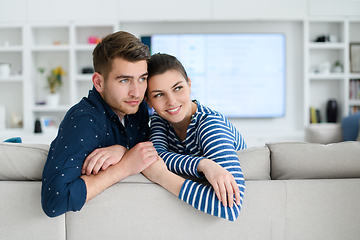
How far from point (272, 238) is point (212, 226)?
0.20 metres

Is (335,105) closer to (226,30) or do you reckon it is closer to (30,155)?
(226,30)

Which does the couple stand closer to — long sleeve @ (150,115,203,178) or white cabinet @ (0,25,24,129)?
long sleeve @ (150,115,203,178)

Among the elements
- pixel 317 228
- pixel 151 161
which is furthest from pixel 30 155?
pixel 317 228

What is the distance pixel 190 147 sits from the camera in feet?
4.14

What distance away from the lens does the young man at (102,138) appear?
90 centimetres

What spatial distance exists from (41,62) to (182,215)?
4176 millimetres

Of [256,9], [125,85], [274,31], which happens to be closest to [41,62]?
[256,9]

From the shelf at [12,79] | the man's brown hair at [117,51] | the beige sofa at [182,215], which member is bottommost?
the beige sofa at [182,215]

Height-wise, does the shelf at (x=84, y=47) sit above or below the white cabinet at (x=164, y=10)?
below

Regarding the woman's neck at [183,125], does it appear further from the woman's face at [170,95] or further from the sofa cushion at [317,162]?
the sofa cushion at [317,162]

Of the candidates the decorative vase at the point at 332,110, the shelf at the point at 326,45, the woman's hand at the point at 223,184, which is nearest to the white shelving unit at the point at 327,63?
the shelf at the point at 326,45

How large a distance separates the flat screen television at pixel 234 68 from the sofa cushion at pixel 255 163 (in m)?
3.24

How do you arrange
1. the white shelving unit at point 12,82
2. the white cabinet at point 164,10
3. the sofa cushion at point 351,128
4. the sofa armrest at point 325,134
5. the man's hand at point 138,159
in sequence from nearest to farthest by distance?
the man's hand at point 138,159 → the sofa cushion at point 351,128 → the sofa armrest at point 325,134 → the white cabinet at point 164,10 → the white shelving unit at point 12,82

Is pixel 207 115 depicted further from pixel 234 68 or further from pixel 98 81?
pixel 234 68
